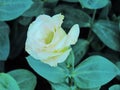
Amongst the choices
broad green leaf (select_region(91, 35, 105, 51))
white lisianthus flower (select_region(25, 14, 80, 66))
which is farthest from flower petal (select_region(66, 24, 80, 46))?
broad green leaf (select_region(91, 35, 105, 51))

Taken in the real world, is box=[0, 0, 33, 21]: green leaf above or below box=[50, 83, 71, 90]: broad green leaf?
above

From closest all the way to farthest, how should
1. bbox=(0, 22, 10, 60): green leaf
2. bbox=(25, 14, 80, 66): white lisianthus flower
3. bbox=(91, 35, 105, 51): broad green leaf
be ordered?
bbox=(25, 14, 80, 66): white lisianthus flower, bbox=(0, 22, 10, 60): green leaf, bbox=(91, 35, 105, 51): broad green leaf

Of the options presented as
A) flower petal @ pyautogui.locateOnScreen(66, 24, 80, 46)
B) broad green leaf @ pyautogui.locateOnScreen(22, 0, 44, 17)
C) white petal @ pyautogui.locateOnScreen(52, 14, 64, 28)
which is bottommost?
broad green leaf @ pyautogui.locateOnScreen(22, 0, 44, 17)

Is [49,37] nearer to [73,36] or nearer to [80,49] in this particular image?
[73,36]

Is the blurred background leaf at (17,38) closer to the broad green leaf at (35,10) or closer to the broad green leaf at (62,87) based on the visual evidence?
the broad green leaf at (35,10)

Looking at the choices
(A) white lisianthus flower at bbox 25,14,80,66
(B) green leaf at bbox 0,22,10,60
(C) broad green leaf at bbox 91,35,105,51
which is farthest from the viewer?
(C) broad green leaf at bbox 91,35,105,51

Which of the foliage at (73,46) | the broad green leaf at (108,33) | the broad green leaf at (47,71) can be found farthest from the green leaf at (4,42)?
the broad green leaf at (108,33)

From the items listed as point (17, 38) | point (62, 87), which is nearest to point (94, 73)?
point (62, 87)

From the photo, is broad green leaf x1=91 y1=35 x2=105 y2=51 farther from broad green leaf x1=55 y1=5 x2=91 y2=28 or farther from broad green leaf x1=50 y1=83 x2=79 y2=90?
broad green leaf x1=50 y1=83 x2=79 y2=90

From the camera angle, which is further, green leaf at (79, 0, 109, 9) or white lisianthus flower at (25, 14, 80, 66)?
green leaf at (79, 0, 109, 9)
